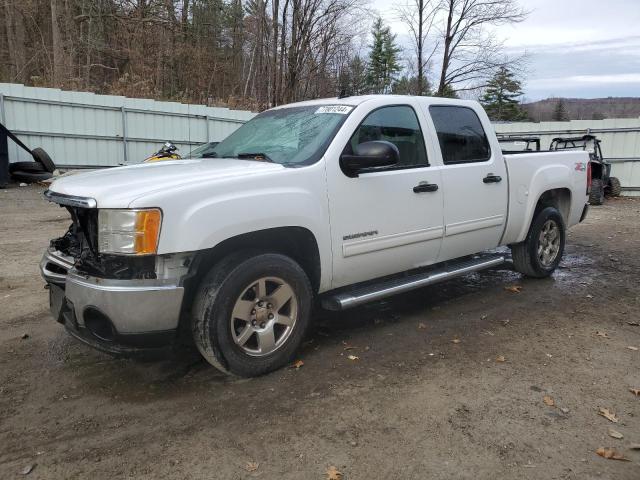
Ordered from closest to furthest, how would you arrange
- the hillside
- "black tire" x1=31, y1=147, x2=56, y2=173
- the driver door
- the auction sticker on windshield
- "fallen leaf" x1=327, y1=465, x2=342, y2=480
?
"fallen leaf" x1=327, y1=465, x2=342, y2=480, the driver door, the auction sticker on windshield, "black tire" x1=31, y1=147, x2=56, y2=173, the hillside

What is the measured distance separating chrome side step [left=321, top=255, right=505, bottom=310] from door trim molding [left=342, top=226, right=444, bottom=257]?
12.7 inches

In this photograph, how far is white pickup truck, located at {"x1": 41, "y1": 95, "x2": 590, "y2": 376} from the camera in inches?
118

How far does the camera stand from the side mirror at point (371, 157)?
365cm

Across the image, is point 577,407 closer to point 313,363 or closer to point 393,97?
point 313,363

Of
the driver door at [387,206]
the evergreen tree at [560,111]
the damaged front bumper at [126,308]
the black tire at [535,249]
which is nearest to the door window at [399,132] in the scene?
the driver door at [387,206]

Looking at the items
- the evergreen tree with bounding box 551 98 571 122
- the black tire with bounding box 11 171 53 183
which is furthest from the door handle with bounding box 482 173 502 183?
the evergreen tree with bounding box 551 98 571 122

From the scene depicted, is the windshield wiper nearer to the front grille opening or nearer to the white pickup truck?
the white pickup truck

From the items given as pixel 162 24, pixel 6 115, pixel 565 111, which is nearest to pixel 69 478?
pixel 6 115

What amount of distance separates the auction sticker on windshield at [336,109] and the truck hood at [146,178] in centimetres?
80

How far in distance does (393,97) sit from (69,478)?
11.7 feet

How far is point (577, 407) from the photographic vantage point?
319cm

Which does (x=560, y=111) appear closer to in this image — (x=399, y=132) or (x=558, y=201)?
(x=558, y=201)

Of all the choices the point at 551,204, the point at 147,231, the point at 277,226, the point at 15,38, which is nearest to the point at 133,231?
the point at 147,231

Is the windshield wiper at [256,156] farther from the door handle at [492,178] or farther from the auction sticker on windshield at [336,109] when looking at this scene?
the door handle at [492,178]
